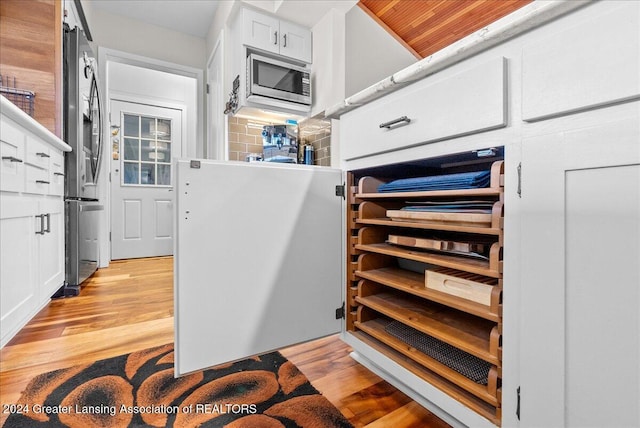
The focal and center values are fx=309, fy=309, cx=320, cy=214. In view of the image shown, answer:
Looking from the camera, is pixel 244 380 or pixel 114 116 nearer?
pixel 244 380

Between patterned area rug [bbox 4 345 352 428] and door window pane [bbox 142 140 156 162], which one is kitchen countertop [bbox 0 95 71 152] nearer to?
patterned area rug [bbox 4 345 352 428]

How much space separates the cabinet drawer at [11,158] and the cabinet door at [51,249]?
35 cm

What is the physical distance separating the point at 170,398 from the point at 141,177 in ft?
11.1

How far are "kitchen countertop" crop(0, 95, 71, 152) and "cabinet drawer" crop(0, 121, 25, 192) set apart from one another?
0.04 m

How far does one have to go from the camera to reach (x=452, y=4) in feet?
6.41

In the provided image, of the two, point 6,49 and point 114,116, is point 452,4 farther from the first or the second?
point 114,116

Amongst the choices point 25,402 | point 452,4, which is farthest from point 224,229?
point 452,4

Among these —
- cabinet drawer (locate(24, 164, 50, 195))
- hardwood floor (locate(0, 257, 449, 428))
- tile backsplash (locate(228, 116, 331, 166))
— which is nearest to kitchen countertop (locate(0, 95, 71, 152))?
cabinet drawer (locate(24, 164, 50, 195))

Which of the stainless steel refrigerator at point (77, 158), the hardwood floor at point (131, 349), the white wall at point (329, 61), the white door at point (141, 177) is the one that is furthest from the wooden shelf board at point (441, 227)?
the white door at point (141, 177)

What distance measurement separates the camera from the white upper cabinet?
221 cm

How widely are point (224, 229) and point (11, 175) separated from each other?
1.03 m

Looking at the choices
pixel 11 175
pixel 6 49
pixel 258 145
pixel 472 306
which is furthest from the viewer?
pixel 258 145

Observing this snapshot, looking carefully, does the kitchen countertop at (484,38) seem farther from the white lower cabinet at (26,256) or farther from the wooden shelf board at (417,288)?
the white lower cabinet at (26,256)

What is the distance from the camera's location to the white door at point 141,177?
3.57m
